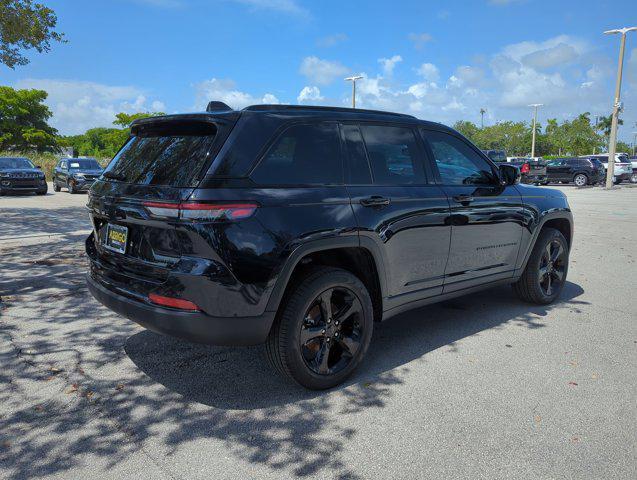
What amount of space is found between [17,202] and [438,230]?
17550 millimetres

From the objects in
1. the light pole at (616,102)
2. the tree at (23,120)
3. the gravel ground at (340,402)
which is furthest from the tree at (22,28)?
the tree at (23,120)

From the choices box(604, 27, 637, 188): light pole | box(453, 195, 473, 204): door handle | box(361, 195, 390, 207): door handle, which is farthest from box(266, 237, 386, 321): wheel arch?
box(604, 27, 637, 188): light pole

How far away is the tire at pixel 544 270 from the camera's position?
17.2 ft

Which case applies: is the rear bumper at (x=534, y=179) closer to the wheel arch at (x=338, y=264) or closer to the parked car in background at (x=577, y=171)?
the parked car in background at (x=577, y=171)

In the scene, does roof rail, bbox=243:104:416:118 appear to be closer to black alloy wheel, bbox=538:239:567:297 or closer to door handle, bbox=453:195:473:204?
door handle, bbox=453:195:473:204

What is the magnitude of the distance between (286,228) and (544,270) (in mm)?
3487

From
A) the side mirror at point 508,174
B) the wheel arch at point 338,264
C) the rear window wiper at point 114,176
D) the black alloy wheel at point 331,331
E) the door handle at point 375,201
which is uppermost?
the side mirror at point 508,174

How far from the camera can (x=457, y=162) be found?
→ 4.46 metres

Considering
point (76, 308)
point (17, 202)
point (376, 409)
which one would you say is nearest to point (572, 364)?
point (376, 409)

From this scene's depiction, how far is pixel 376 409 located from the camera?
3.21 m

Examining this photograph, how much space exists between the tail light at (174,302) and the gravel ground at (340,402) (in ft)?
2.28

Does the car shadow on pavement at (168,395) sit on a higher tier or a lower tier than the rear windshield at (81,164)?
lower

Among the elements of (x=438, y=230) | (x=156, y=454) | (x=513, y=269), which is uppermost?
(x=438, y=230)

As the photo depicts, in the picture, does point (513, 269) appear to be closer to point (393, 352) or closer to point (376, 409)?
point (393, 352)
